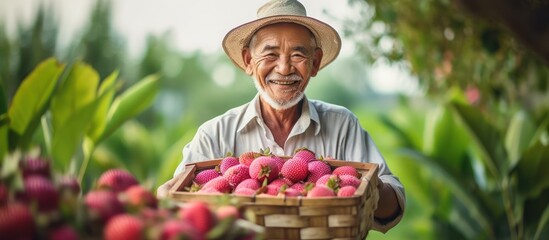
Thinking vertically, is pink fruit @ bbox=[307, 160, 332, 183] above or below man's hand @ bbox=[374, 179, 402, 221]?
above

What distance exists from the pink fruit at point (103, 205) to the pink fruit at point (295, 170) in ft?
2.36

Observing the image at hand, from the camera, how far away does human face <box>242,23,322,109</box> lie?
2.42m

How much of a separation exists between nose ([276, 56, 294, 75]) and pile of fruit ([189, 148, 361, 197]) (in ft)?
1.03

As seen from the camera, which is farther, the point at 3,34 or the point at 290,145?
the point at 3,34

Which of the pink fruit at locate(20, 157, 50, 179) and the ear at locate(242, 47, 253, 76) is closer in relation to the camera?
the pink fruit at locate(20, 157, 50, 179)

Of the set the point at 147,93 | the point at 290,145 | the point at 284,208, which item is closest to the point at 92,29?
the point at 147,93

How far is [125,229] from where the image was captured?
4.11 feet

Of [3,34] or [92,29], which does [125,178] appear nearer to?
[3,34]

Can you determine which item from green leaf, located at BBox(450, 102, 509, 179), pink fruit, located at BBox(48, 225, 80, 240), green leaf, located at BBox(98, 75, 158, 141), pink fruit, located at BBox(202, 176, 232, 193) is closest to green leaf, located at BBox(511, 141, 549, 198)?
green leaf, located at BBox(450, 102, 509, 179)

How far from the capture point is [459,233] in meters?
5.42

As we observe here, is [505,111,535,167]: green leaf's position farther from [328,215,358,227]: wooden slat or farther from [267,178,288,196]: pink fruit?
[328,215,358,227]: wooden slat

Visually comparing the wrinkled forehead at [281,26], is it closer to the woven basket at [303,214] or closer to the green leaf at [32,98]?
the woven basket at [303,214]

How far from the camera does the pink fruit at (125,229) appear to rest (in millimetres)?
1250

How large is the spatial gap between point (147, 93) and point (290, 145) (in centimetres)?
152
